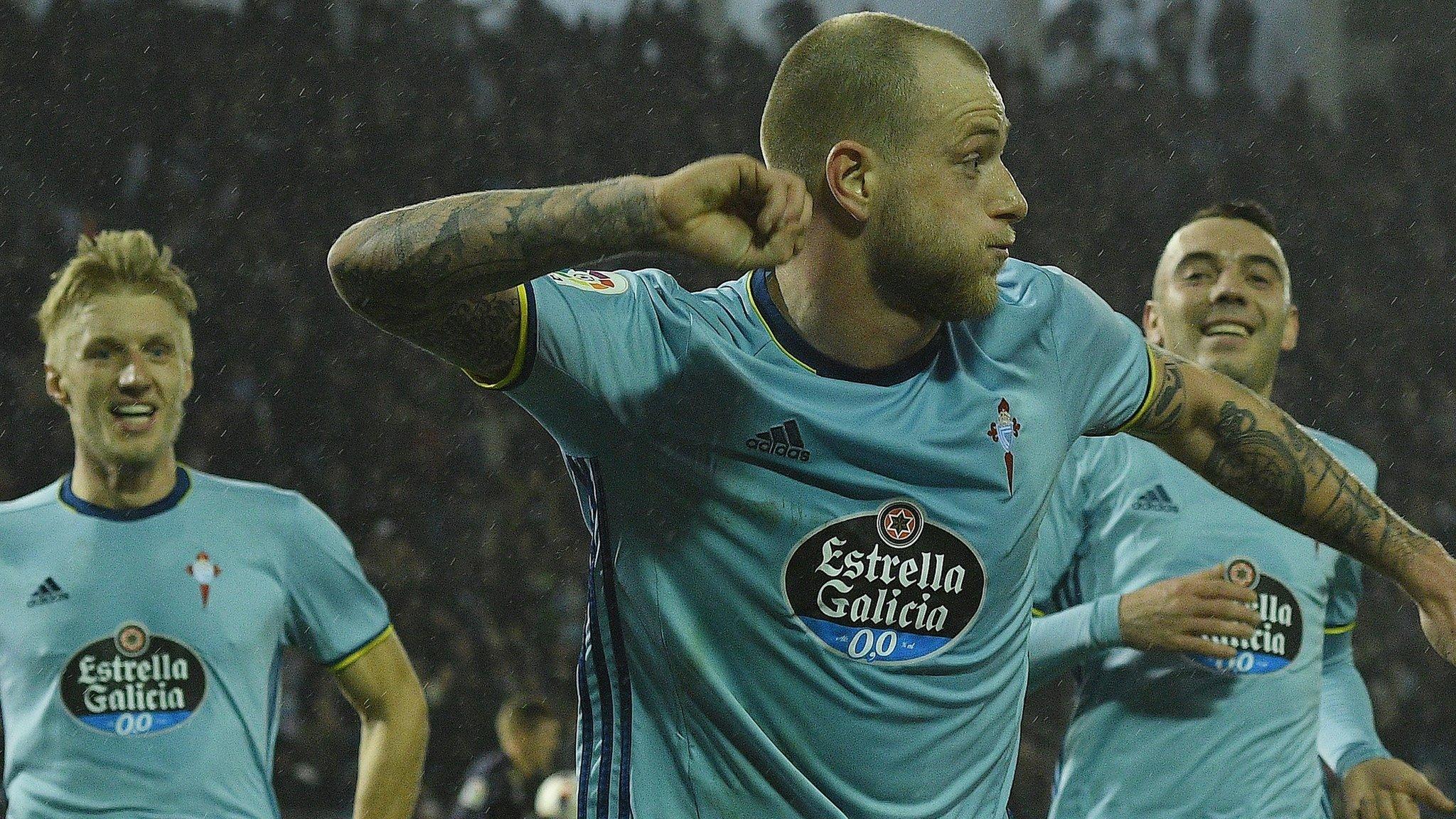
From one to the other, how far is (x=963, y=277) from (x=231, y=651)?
2.31 m

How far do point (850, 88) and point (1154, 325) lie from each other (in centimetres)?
245

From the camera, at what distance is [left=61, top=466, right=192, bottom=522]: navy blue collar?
3.93m

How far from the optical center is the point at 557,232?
1755 mm

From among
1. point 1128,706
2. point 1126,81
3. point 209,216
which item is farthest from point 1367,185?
point 1128,706

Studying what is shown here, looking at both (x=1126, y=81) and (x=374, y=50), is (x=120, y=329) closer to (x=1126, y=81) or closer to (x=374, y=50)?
(x=374, y=50)

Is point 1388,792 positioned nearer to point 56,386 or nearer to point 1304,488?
point 1304,488

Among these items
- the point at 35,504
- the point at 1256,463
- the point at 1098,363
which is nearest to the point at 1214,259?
the point at 1256,463

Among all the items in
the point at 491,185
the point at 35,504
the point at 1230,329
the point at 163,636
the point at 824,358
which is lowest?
A: the point at 163,636

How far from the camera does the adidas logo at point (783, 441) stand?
82.4 inches

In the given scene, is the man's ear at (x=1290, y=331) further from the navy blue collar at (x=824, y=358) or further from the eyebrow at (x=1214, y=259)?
the navy blue collar at (x=824, y=358)

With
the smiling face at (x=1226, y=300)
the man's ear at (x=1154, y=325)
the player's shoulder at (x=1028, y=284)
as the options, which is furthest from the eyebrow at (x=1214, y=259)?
the player's shoulder at (x=1028, y=284)

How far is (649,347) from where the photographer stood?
2.04 m

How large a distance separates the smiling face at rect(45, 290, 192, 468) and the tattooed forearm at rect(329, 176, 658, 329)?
235 centimetres

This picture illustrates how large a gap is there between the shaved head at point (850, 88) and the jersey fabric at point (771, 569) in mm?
261
